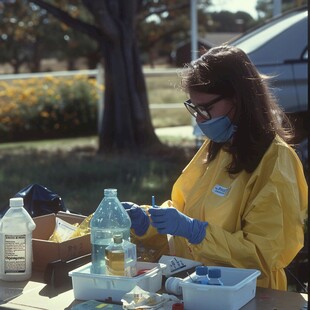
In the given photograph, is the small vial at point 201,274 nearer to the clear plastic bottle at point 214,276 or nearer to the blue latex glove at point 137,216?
the clear plastic bottle at point 214,276

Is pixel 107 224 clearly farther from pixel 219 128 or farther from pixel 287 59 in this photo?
pixel 287 59

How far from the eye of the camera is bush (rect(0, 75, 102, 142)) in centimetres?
1395

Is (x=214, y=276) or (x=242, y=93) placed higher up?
(x=242, y=93)

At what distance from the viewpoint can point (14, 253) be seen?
2.96m

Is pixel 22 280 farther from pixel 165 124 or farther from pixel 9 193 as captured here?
pixel 165 124

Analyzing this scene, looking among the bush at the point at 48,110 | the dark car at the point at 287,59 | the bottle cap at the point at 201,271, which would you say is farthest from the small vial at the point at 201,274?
the bush at the point at 48,110

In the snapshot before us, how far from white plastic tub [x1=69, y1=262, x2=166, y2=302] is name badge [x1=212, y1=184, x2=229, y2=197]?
1.54ft

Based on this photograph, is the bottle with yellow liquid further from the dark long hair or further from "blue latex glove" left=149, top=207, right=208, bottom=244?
the dark long hair

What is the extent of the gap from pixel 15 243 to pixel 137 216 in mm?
513

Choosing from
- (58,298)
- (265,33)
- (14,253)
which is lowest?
(58,298)

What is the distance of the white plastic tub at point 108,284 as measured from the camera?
2654 millimetres

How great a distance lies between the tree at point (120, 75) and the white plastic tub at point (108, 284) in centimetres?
790

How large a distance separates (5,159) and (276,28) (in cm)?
463

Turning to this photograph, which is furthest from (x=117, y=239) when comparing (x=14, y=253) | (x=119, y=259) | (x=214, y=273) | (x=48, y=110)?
(x=48, y=110)
